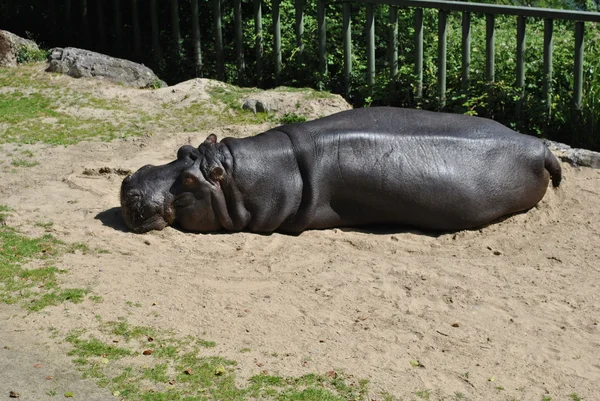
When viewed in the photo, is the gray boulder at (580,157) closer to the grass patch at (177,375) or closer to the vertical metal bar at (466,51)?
the vertical metal bar at (466,51)

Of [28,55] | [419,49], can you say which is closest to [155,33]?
[28,55]

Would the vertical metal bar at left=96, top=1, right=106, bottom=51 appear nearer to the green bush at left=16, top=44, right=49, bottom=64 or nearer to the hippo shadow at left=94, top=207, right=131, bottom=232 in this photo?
the green bush at left=16, top=44, right=49, bottom=64

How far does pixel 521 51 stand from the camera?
11031mm

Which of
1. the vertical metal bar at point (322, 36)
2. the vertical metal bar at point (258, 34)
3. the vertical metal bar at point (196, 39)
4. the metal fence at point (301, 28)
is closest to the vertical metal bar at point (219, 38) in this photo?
the metal fence at point (301, 28)

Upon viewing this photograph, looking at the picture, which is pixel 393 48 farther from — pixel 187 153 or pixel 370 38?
pixel 187 153

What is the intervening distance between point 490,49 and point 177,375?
21.6ft

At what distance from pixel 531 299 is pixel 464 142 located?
2032 mm

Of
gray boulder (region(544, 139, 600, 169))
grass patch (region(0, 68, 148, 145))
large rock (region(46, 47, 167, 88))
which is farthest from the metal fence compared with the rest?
grass patch (region(0, 68, 148, 145))

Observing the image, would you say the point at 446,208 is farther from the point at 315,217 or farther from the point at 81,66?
the point at 81,66

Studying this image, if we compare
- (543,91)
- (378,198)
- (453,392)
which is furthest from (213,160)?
(543,91)

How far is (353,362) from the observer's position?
6219 mm

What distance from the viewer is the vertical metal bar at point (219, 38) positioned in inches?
529

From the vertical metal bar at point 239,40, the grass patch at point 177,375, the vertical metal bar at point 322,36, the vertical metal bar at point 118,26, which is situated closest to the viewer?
the grass patch at point 177,375

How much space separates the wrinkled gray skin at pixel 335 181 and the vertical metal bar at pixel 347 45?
343 centimetres
